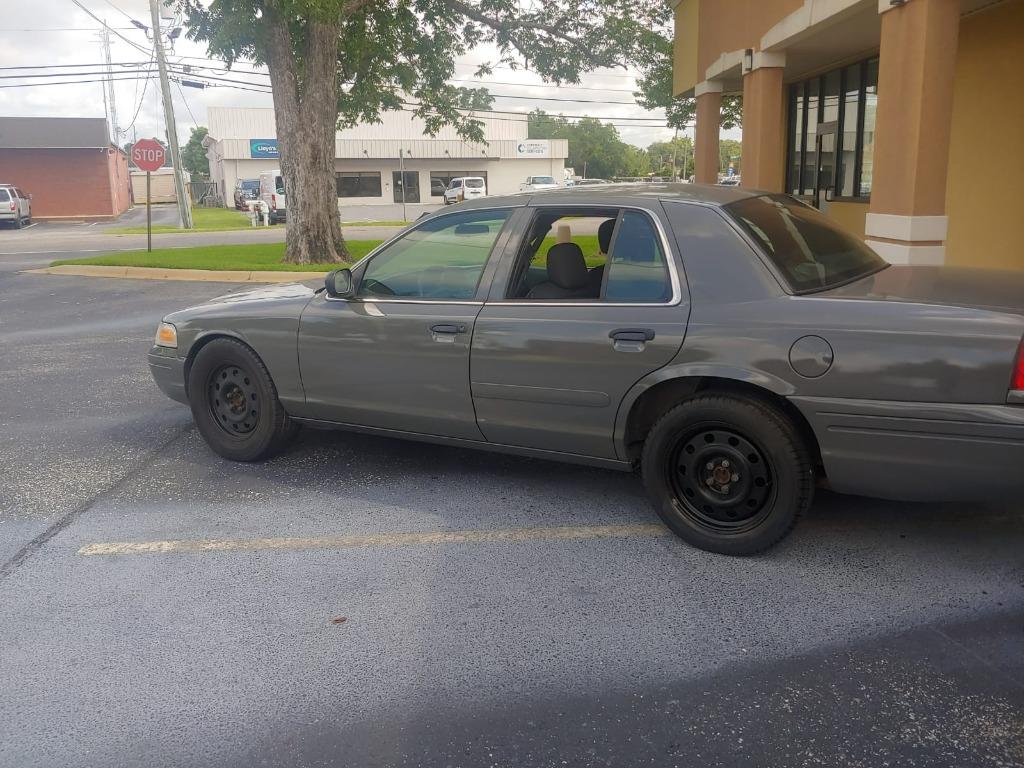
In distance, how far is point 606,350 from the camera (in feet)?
14.0

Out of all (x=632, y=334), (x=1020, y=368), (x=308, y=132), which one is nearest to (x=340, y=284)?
(x=632, y=334)

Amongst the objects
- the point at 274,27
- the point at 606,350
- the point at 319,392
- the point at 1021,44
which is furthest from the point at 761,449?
the point at 274,27

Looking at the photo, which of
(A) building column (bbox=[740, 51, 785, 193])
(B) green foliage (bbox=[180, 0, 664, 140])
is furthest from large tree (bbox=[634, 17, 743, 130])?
(A) building column (bbox=[740, 51, 785, 193])

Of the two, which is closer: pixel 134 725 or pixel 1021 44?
pixel 134 725

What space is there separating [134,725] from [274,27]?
14731 mm

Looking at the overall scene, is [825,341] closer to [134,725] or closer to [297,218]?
[134,725]

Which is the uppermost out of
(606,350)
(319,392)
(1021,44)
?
(1021,44)

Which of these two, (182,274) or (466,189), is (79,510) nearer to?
(182,274)

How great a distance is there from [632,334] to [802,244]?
3.29 ft

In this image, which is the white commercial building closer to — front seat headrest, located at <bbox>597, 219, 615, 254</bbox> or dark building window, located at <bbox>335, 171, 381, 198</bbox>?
dark building window, located at <bbox>335, 171, 381, 198</bbox>

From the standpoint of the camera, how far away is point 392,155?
6266cm

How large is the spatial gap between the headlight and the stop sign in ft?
51.9

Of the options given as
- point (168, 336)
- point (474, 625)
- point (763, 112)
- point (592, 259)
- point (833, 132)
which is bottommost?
point (474, 625)

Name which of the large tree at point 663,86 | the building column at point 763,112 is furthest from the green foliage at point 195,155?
the building column at point 763,112
